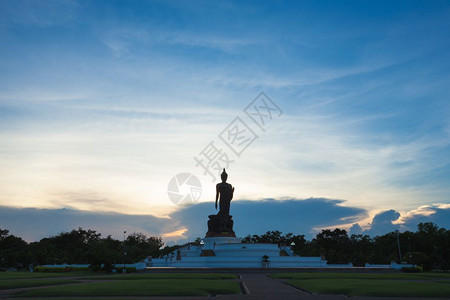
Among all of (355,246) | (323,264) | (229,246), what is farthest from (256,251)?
(355,246)

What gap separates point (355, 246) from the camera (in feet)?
280

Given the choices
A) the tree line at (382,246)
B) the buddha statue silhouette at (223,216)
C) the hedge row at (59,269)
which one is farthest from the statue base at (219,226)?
the hedge row at (59,269)

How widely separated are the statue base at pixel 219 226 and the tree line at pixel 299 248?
1222 cm

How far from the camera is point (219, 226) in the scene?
5759cm

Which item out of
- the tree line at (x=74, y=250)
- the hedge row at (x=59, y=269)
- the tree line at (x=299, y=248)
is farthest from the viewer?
the tree line at (x=299, y=248)

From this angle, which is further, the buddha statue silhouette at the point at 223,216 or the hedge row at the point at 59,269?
the buddha statue silhouette at the point at 223,216

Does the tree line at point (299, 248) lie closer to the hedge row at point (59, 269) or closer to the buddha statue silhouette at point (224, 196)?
the hedge row at point (59, 269)

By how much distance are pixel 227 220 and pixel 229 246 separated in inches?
379

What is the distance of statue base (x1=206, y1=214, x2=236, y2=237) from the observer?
56719mm

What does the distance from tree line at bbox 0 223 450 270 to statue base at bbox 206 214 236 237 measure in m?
12.2

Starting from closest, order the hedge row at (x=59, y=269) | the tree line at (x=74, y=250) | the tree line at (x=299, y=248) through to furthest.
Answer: the hedge row at (x=59, y=269) → the tree line at (x=74, y=250) → the tree line at (x=299, y=248)

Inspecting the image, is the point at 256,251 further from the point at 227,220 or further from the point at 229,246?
the point at 227,220

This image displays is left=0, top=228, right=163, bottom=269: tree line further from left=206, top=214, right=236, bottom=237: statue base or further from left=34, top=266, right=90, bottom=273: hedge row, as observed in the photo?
left=206, top=214, right=236, bottom=237: statue base

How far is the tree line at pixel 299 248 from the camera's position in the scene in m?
58.0
